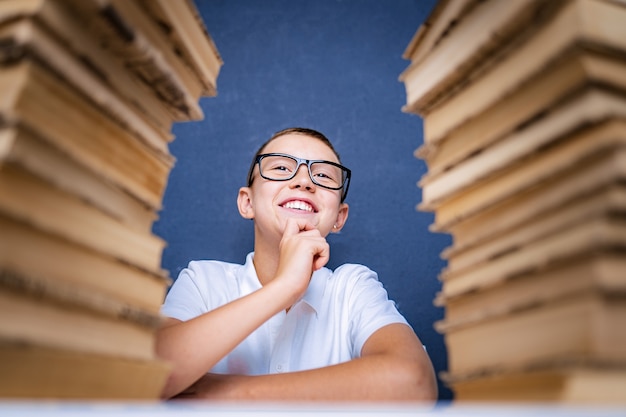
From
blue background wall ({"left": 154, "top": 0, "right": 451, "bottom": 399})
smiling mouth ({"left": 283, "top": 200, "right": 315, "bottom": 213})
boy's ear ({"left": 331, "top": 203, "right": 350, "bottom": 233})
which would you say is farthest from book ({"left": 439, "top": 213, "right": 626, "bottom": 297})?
blue background wall ({"left": 154, "top": 0, "right": 451, "bottom": 399})

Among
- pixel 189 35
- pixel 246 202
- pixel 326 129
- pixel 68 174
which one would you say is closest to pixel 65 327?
pixel 68 174

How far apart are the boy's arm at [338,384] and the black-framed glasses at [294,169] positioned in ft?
2.04

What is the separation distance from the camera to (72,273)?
1.80ft

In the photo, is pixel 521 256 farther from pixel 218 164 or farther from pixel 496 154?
pixel 218 164

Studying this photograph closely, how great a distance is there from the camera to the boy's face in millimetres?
1548

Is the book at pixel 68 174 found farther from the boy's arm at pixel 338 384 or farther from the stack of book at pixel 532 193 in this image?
the boy's arm at pixel 338 384

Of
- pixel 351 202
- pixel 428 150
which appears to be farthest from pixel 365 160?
pixel 428 150

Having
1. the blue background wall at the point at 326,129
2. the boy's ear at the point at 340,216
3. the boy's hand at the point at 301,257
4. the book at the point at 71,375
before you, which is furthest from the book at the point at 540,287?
the blue background wall at the point at 326,129

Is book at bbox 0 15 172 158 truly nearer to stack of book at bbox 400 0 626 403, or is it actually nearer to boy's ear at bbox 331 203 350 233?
stack of book at bbox 400 0 626 403

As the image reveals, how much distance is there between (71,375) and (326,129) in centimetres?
178

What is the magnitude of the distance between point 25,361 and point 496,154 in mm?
518

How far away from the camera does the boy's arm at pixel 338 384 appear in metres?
1.07

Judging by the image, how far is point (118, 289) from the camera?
0.61 m

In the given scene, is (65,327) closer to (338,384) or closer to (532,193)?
(532,193)
